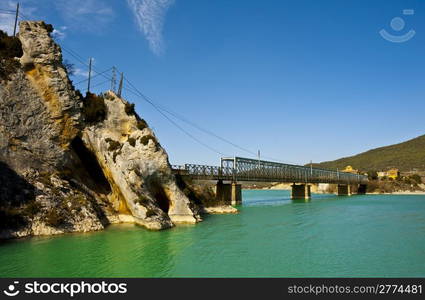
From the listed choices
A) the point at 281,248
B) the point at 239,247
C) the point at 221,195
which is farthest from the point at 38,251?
the point at 221,195

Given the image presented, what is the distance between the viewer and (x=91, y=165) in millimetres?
46219

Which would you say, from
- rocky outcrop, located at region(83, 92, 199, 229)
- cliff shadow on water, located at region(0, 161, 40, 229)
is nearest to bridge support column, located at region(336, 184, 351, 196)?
rocky outcrop, located at region(83, 92, 199, 229)

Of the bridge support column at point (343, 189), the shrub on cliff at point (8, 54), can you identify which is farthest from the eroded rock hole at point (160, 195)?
the bridge support column at point (343, 189)

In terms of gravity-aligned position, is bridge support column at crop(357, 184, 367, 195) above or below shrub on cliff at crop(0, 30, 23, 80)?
below

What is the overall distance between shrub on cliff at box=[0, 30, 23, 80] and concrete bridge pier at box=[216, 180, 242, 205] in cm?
5344

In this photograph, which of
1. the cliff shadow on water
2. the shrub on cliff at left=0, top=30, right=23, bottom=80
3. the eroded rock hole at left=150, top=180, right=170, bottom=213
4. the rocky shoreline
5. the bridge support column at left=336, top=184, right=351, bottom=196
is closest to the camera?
the cliff shadow on water

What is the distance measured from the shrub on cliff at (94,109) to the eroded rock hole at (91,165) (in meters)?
3.26

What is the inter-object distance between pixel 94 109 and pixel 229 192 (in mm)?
48984

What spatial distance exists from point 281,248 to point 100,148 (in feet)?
88.7

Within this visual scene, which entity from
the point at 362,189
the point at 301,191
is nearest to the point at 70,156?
the point at 301,191

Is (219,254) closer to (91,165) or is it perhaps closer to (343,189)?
(91,165)

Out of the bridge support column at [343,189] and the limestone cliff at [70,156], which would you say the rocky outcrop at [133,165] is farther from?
the bridge support column at [343,189]

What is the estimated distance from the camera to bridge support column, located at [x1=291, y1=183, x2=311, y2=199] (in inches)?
4779

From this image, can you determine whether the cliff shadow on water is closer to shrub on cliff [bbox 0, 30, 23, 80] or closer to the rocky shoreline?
the rocky shoreline
